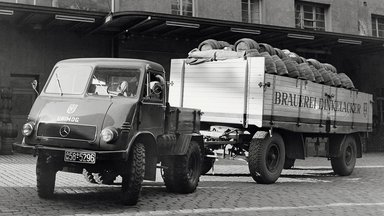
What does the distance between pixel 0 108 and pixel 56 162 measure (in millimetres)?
9358

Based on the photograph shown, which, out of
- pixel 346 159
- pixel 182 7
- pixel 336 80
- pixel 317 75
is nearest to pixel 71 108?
pixel 317 75

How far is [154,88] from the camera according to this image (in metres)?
7.00

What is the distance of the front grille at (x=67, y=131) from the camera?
21.6ft

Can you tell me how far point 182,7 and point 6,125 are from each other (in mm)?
8338

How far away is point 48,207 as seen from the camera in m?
6.55

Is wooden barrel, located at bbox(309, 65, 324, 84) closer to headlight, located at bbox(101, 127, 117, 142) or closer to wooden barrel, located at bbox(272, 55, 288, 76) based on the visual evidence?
wooden barrel, located at bbox(272, 55, 288, 76)

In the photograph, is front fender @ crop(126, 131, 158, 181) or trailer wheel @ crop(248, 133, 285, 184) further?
trailer wheel @ crop(248, 133, 285, 184)

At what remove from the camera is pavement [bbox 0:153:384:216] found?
21.8 ft

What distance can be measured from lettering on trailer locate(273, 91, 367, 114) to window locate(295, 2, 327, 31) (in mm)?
9126

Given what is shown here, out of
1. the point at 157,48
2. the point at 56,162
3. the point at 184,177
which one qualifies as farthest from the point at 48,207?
the point at 157,48

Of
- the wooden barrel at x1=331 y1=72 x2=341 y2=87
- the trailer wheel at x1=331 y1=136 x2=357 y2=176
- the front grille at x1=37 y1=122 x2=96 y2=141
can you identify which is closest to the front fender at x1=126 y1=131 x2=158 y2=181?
the front grille at x1=37 y1=122 x2=96 y2=141

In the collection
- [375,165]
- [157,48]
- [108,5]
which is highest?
[108,5]

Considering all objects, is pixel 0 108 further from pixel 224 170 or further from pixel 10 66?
pixel 224 170

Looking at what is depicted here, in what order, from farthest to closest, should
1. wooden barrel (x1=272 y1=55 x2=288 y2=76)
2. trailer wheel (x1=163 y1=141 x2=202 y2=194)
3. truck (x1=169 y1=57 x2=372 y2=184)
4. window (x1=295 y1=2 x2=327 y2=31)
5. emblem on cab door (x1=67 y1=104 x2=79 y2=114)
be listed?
window (x1=295 y1=2 x2=327 y2=31) → wooden barrel (x1=272 y1=55 x2=288 y2=76) → truck (x1=169 y1=57 x2=372 y2=184) → trailer wheel (x1=163 y1=141 x2=202 y2=194) → emblem on cab door (x1=67 y1=104 x2=79 y2=114)
